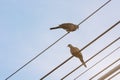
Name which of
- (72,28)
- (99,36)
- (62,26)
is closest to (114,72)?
(99,36)

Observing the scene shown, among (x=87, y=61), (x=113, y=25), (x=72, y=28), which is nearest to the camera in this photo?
(x=113, y=25)

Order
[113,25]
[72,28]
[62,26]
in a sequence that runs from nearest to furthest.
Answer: [113,25], [72,28], [62,26]

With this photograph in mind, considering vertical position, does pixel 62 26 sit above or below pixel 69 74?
above

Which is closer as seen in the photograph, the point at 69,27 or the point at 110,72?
the point at 110,72

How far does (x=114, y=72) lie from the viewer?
5980 millimetres

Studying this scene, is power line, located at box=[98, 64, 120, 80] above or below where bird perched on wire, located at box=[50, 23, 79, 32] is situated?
below

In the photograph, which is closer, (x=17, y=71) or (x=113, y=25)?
(x=113, y=25)

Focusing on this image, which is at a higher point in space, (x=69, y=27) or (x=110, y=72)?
(x=69, y=27)

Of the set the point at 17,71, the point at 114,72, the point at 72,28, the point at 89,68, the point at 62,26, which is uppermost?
the point at 62,26

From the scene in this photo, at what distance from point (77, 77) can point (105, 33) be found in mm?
1136

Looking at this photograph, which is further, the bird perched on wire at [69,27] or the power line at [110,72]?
the bird perched on wire at [69,27]

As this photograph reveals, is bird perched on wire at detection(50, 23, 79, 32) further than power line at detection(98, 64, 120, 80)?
Yes

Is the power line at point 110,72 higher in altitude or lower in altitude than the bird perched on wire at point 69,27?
lower

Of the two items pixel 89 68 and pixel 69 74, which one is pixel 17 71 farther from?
pixel 89 68
